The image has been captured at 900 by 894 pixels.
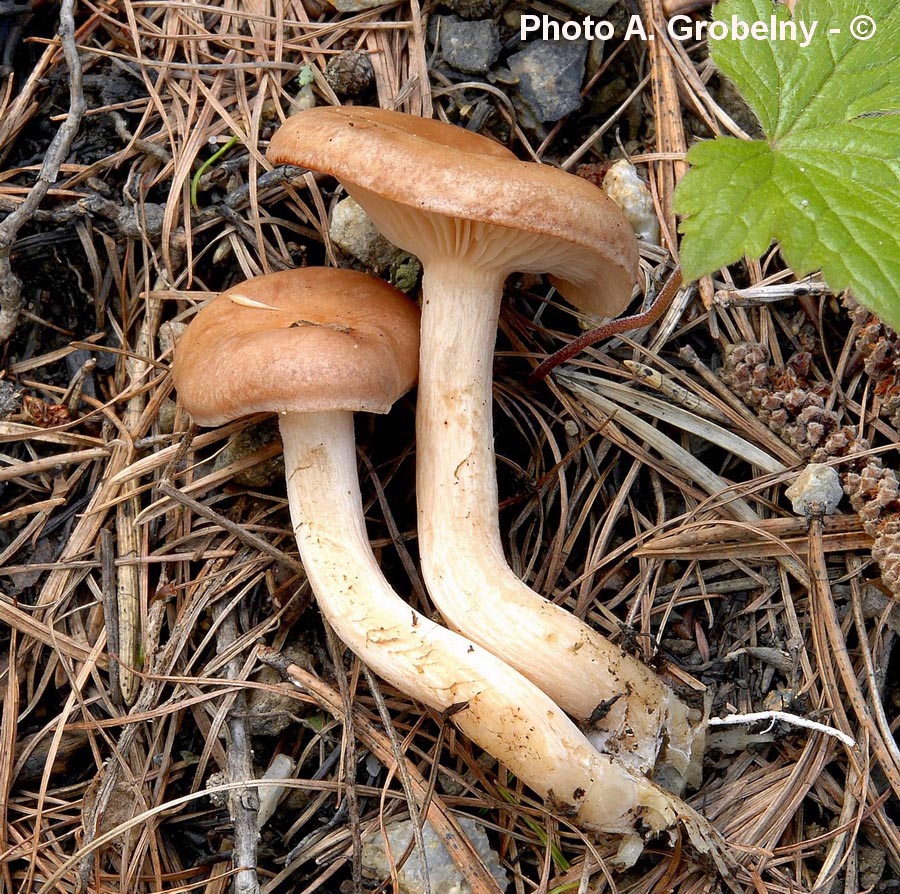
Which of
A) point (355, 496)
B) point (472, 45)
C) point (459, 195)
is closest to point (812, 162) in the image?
point (459, 195)

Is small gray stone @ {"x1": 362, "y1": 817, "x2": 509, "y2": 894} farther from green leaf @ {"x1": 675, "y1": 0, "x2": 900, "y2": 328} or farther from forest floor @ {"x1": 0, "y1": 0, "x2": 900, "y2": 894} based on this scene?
green leaf @ {"x1": 675, "y1": 0, "x2": 900, "y2": 328}

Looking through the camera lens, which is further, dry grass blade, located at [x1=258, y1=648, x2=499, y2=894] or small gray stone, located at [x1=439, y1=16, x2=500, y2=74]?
small gray stone, located at [x1=439, y1=16, x2=500, y2=74]

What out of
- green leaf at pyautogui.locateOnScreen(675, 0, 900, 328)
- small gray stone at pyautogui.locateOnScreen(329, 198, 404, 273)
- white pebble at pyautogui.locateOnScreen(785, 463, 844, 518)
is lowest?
white pebble at pyautogui.locateOnScreen(785, 463, 844, 518)

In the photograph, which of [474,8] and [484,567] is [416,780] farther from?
[474,8]

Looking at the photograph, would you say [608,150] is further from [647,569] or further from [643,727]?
[643,727]

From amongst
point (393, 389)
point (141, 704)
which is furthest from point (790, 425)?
point (141, 704)

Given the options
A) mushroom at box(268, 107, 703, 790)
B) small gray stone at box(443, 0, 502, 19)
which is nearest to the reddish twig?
mushroom at box(268, 107, 703, 790)
